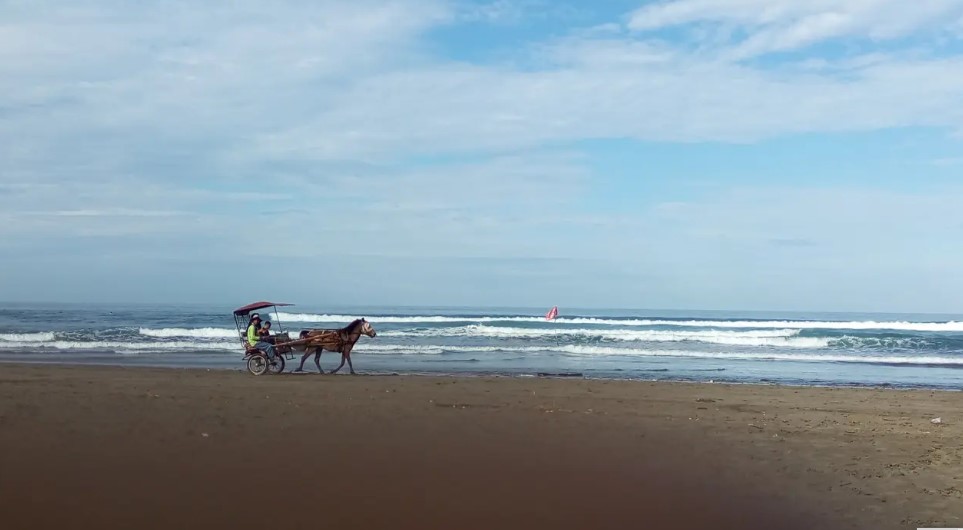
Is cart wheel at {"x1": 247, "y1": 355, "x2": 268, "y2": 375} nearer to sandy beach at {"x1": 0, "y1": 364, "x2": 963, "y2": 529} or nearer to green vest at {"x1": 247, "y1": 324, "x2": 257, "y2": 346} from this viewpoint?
green vest at {"x1": 247, "y1": 324, "x2": 257, "y2": 346}

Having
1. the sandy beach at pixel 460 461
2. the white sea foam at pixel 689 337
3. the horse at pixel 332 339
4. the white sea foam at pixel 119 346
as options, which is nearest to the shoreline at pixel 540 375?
the horse at pixel 332 339

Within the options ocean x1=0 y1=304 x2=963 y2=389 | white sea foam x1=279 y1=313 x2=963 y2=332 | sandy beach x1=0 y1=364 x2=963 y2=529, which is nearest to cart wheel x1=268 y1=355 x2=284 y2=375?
ocean x1=0 y1=304 x2=963 y2=389

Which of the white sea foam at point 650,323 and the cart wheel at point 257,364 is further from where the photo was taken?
the white sea foam at point 650,323

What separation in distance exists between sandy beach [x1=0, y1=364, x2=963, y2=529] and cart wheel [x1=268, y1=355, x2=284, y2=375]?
4886mm

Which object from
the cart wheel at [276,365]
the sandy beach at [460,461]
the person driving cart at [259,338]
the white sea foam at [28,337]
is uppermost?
the person driving cart at [259,338]

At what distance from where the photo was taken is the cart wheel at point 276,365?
17.6m

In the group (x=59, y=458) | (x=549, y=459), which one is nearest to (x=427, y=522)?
(x=549, y=459)

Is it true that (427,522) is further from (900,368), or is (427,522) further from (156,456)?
(900,368)

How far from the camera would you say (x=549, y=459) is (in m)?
7.69

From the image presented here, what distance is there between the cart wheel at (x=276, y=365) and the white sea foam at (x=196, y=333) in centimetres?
1469

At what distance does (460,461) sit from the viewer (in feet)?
24.5

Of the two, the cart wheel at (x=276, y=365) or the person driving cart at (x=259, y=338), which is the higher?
the person driving cart at (x=259, y=338)

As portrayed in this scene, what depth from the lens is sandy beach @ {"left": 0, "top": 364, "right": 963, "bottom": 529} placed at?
5.79 metres

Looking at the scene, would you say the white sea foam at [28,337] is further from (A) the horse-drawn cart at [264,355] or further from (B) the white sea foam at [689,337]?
(A) the horse-drawn cart at [264,355]
